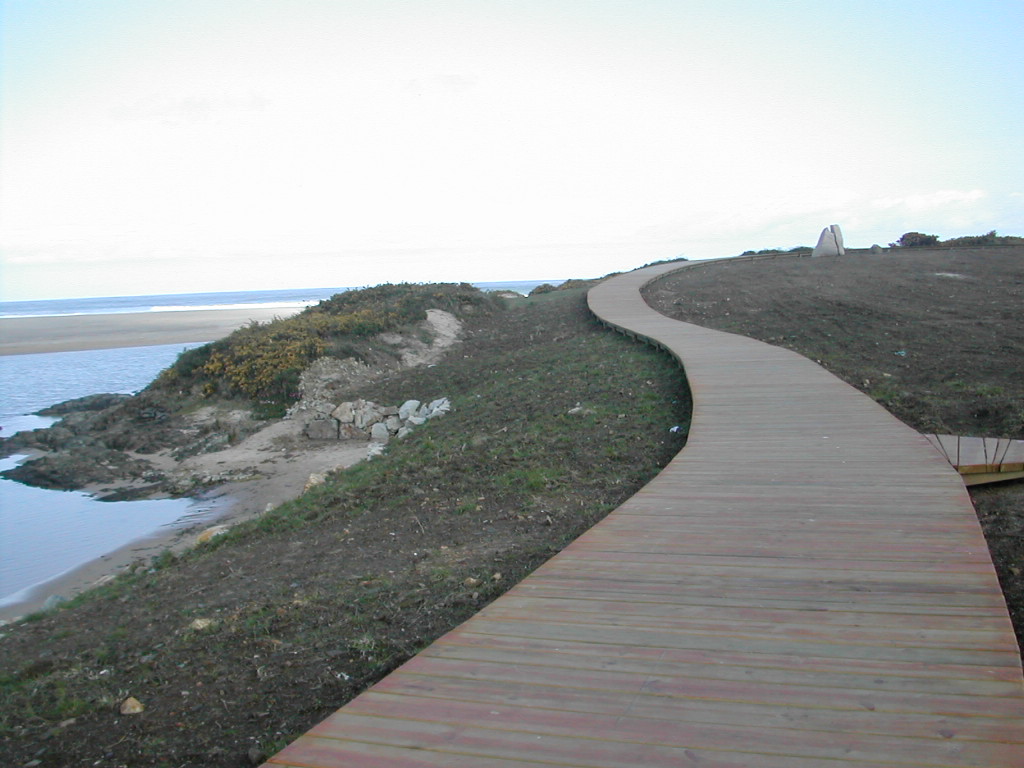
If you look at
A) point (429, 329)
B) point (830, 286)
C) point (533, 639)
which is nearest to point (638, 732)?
point (533, 639)

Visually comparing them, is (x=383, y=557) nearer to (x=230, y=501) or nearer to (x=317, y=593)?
(x=317, y=593)

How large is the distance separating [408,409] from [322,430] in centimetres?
162

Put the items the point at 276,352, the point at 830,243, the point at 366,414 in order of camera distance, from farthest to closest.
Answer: the point at 830,243 < the point at 276,352 < the point at 366,414

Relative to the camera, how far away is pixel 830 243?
31.5 meters

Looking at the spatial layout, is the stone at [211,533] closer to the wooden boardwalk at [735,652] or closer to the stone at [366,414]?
A: the wooden boardwalk at [735,652]

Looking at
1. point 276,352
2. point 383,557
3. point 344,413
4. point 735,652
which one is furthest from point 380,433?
point 735,652

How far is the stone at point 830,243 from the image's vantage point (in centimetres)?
3134

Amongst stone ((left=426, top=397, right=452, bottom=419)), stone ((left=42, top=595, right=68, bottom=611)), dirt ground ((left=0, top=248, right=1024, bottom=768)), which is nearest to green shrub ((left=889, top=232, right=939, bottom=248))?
dirt ground ((left=0, top=248, right=1024, bottom=768))

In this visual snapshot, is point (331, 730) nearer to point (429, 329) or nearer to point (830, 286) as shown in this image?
point (429, 329)

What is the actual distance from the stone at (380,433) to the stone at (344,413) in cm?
73

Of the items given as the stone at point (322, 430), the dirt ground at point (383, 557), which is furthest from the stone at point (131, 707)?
the stone at point (322, 430)

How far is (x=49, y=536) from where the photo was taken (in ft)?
29.7

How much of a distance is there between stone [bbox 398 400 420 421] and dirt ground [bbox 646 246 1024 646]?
6890 millimetres

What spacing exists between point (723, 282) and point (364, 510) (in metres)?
20.2
